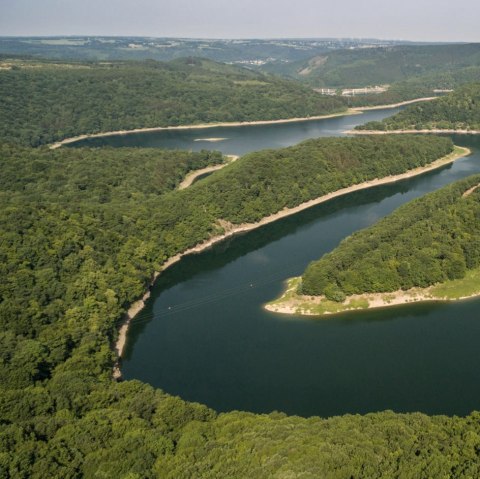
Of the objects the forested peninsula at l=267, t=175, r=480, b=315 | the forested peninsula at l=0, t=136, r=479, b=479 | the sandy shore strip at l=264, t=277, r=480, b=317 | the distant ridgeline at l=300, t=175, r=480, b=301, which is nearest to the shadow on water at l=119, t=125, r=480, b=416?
the sandy shore strip at l=264, t=277, r=480, b=317

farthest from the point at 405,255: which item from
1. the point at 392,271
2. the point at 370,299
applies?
the point at 370,299

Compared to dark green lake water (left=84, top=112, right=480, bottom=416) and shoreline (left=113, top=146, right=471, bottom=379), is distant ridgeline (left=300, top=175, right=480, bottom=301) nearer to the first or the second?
dark green lake water (left=84, top=112, right=480, bottom=416)

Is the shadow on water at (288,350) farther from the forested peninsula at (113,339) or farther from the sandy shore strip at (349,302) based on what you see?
the forested peninsula at (113,339)

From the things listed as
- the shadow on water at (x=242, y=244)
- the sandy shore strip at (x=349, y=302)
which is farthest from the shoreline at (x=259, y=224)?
the sandy shore strip at (x=349, y=302)

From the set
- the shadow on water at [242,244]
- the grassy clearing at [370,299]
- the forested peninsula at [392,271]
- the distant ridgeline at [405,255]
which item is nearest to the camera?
the grassy clearing at [370,299]

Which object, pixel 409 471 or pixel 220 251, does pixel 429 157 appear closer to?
pixel 220 251

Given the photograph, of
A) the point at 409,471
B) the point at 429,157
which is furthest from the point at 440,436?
the point at 429,157
